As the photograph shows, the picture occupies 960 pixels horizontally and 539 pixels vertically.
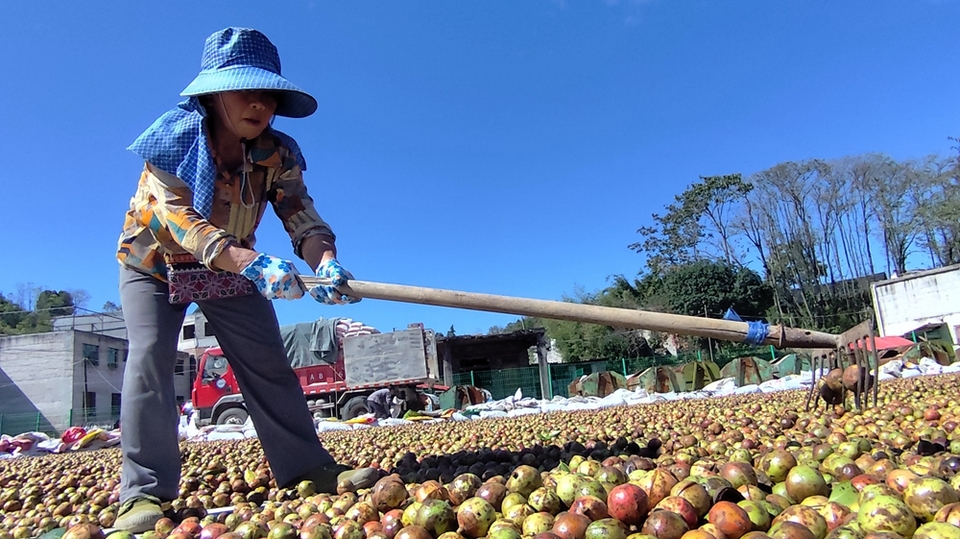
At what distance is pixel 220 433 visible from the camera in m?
9.80

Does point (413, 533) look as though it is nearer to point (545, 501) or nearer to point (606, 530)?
point (545, 501)

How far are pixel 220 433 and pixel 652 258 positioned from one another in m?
36.0

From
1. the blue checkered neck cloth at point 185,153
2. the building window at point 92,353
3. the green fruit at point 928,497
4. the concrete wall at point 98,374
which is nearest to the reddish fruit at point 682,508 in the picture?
the green fruit at point 928,497

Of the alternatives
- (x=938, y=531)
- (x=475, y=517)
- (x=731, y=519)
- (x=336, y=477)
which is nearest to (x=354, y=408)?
(x=336, y=477)

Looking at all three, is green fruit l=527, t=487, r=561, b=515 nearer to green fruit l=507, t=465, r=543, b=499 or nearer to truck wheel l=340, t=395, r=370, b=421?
green fruit l=507, t=465, r=543, b=499

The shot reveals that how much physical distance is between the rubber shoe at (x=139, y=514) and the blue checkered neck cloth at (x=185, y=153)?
1162 millimetres

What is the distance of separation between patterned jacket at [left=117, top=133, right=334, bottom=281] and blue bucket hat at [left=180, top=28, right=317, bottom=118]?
0.23 meters

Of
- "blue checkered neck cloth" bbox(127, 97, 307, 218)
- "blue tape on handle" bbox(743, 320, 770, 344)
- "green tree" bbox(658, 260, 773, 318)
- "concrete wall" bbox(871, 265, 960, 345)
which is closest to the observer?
"blue checkered neck cloth" bbox(127, 97, 307, 218)

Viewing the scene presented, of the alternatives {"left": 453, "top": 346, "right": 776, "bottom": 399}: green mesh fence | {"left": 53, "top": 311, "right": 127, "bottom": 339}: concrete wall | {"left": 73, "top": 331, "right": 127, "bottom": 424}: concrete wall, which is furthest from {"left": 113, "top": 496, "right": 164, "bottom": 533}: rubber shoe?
{"left": 53, "top": 311, "right": 127, "bottom": 339}: concrete wall

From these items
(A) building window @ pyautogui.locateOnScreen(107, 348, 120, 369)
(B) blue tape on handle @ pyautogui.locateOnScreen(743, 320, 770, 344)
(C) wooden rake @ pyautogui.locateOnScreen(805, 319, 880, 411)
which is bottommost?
(C) wooden rake @ pyautogui.locateOnScreen(805, 319, 880, 411)

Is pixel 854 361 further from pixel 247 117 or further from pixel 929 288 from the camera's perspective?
pixel 929 288

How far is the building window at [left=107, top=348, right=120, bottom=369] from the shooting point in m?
31.3

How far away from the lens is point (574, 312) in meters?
2.73

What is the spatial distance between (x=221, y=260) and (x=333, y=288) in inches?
19.9
